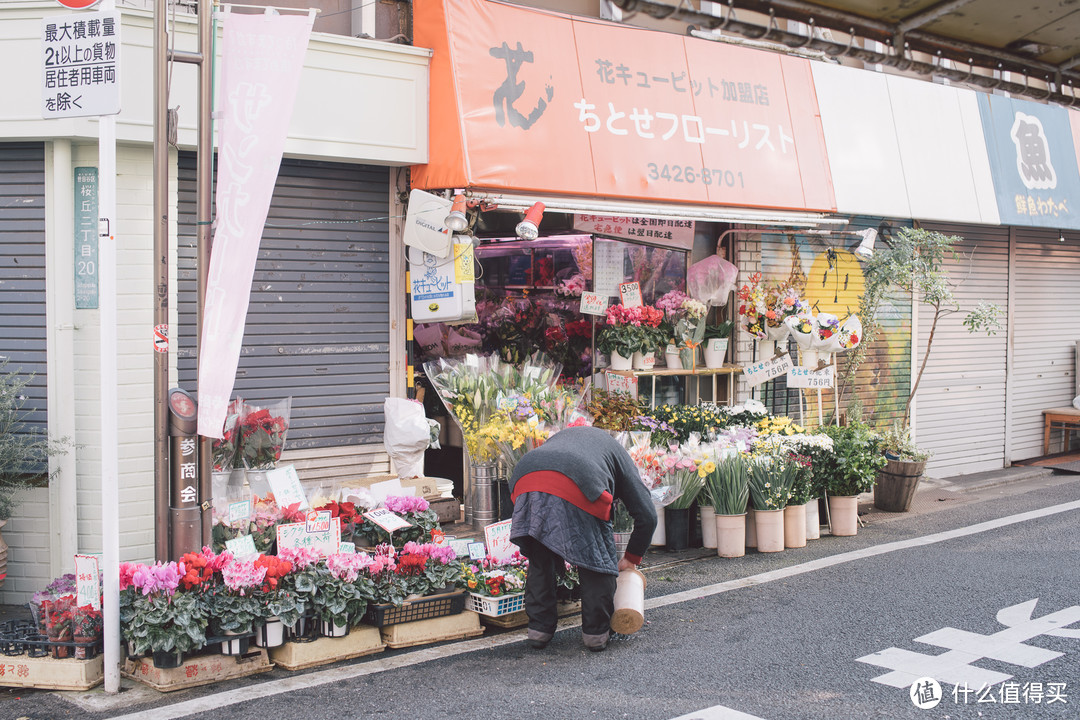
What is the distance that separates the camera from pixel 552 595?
246 inches

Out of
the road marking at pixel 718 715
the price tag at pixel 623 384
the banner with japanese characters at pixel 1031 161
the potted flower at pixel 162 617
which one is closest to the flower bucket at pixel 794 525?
the price tag at pixel 623 384

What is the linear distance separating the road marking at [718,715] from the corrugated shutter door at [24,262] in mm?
5472

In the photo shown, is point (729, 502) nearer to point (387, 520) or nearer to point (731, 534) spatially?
point (731, 534)

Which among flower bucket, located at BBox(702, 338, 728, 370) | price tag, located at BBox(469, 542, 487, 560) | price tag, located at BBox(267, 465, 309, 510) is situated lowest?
price tag, located at BBox(469, 542, 487, 560)

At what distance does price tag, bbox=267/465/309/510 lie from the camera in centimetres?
690

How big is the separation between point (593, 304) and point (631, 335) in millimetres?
571

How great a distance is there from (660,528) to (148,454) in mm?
4608

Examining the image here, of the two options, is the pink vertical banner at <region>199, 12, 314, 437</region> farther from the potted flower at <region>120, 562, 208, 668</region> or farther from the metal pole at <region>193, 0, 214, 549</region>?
the potted flower at <region>120, 562, 208, 668</region>

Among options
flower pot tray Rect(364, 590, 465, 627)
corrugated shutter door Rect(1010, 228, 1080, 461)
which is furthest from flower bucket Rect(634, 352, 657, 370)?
corrugated shutter door Rect(1010, 228, 1080, 461)

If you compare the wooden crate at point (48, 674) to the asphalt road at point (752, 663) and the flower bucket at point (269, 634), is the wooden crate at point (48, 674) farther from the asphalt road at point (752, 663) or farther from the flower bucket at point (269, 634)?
the flower bucket at point (269, 634)

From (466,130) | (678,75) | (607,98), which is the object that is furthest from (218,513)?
(678,75)

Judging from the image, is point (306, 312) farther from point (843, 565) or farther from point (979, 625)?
point (979, 625)

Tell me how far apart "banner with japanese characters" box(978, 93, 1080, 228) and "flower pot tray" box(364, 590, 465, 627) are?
1048 cm

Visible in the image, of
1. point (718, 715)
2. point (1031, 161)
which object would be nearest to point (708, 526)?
point (718, 715)
